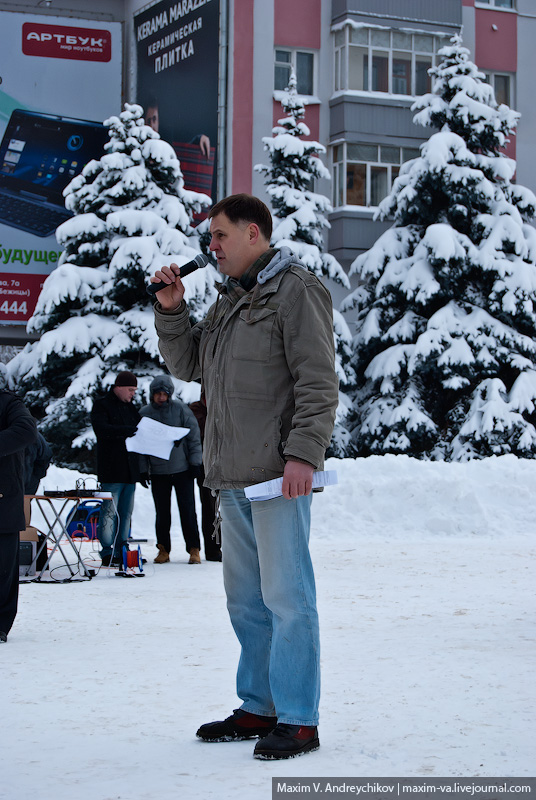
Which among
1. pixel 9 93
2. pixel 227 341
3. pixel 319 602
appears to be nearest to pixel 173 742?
pixel 227 341

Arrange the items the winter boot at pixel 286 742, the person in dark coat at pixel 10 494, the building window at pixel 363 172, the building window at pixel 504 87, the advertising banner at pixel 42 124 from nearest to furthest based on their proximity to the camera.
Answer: the winter boot at pixel 286 742 < the person in dark coat at pixel 10 494 < the building window at pixel 363 172 < the advertising banner at pixel 42 124 < the building window at pixel 504 87

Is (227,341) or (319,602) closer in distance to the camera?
(227,341)

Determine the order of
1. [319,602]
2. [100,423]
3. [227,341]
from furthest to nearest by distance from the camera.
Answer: [100,423]
[319,602]
[227,341]

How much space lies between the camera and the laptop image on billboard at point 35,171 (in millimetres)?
33406

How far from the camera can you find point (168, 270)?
436 centimetres

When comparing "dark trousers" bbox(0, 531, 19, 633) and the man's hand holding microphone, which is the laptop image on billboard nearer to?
"dark trousers" bbox(0, 531, 19, 633)

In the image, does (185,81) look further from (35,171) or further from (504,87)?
(504,87)

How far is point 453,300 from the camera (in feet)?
87.2

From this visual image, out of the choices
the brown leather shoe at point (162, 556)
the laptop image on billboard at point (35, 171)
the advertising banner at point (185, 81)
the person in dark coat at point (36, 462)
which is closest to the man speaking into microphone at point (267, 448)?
the person in dark coat at point (36, 462)

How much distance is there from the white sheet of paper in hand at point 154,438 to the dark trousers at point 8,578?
4.76 m

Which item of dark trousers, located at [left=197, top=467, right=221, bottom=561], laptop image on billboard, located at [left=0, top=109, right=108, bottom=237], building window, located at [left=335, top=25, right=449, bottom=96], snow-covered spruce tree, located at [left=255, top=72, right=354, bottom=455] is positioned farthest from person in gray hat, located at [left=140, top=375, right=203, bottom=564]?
laptop image on billboard, located at [left=0, top=109, right=108, bottom=237]

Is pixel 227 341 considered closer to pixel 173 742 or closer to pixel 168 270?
pixel 168 270

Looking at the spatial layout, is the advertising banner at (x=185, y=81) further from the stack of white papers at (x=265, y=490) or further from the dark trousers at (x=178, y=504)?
the stack of white papers at (x=265, y=490)

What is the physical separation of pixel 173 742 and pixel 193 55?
30.0 metres
